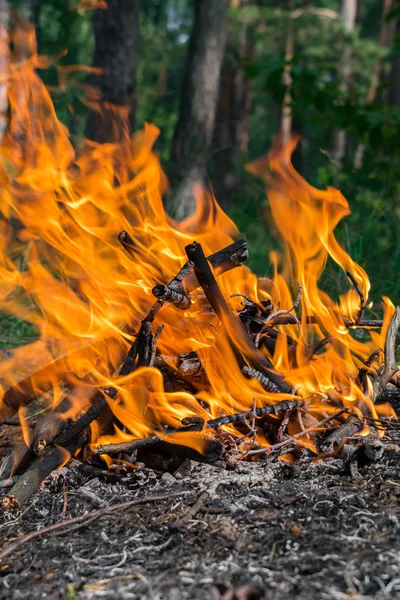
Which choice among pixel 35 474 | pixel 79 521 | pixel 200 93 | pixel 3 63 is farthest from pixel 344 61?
pixel 79 521

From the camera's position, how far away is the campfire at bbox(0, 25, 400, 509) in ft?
8.76

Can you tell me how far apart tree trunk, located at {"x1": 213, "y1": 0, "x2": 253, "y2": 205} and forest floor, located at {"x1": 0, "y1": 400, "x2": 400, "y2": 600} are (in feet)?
28.9

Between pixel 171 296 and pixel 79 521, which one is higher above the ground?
pixel 171 296

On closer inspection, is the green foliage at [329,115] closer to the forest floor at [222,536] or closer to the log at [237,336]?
the log at [237,336]

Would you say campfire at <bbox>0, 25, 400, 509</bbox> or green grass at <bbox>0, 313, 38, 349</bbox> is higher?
campfire at <bbox>0, 25, 400, 509</bbox>

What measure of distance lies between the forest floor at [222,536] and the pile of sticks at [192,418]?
10 centimetres

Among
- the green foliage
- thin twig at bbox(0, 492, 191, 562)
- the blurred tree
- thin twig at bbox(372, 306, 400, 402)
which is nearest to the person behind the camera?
thin twig at bbox(0, 492, 191, 562)

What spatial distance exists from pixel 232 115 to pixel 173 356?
14130mm

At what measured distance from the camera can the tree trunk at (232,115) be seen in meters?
13.0

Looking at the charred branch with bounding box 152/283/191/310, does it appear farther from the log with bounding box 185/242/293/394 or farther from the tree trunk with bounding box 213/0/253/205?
the tree trunk with bounding box 213/0/253/205

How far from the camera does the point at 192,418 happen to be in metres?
2.63

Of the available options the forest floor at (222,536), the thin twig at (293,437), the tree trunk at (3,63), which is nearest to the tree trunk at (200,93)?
the tree trunk at (3,63)

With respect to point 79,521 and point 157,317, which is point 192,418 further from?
point 79,521

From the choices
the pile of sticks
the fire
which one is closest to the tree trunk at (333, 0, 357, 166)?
the fire
